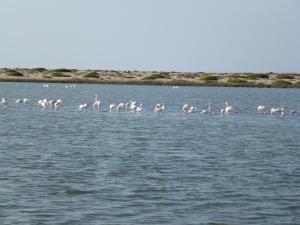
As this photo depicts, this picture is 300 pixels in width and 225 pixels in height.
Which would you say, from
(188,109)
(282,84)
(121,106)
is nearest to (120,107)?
(121,106)

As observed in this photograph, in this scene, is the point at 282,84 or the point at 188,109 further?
the point at 282,84

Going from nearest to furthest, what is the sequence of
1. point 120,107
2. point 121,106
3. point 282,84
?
1. point 121,106
2. point 120,107
3. point 282,84

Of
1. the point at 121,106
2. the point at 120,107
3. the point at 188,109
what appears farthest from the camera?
the point at 120,107

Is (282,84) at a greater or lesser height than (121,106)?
lesser

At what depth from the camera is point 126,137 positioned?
30000 mm

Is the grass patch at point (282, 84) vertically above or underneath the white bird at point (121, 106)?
underneath

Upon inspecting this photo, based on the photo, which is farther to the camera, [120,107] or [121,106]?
[120,107]

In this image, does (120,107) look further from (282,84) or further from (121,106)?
(282,84)

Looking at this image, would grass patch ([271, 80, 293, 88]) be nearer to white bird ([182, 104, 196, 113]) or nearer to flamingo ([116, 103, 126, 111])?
white bird ([182, 104, 196, 113])

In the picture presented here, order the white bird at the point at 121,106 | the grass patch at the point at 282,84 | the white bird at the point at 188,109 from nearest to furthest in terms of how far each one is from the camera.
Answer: the white bird at the point at 188,109
the white bird at the point at 121,106
the grass patch at the point at 282,84

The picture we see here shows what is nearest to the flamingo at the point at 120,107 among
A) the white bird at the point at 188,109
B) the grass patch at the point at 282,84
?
the white bird at the point at 188,109

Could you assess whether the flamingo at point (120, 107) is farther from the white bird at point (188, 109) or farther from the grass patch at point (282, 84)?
the grass patch at point (282, 84)

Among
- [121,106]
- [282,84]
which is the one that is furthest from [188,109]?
[282,84]

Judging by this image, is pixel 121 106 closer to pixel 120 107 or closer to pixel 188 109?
pixel 120 107
